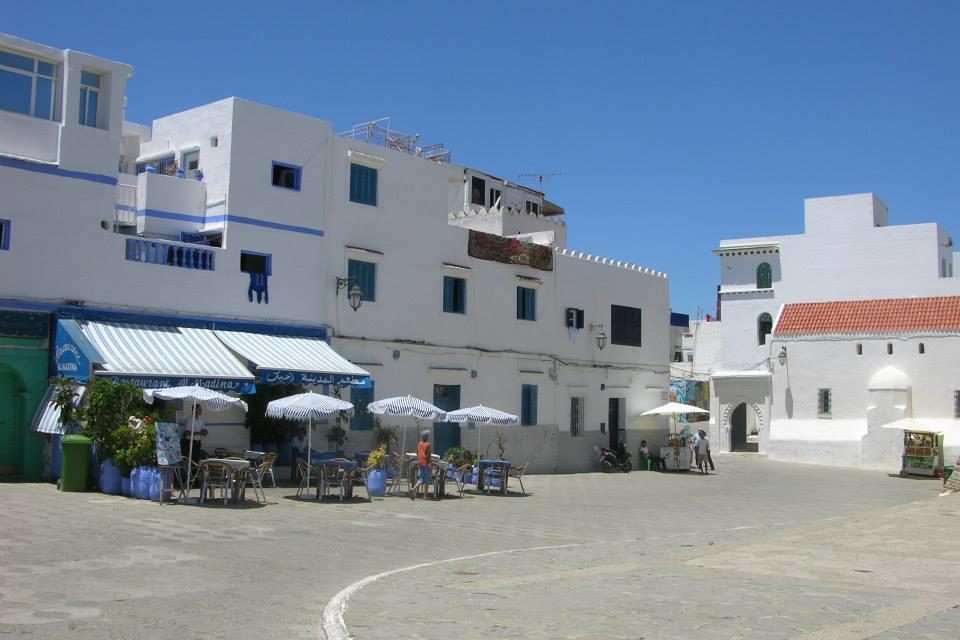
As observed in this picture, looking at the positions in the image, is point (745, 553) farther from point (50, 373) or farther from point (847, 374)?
point (847, 374)

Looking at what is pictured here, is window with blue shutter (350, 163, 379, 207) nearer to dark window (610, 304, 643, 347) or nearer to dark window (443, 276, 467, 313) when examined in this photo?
dark window (443, 276, 467, 313)

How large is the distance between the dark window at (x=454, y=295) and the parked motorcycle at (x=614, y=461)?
26.5 feet

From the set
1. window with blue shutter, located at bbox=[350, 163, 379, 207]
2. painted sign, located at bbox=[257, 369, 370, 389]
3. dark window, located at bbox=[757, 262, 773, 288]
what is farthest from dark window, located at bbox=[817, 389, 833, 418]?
painted sign, located at bbox=[257, 369, 370, 389]

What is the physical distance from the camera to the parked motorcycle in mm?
32719

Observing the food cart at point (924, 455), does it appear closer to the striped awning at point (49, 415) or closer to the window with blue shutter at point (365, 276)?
the window with blue shutter at point (365, 276)

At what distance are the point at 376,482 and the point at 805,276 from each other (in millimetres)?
35499

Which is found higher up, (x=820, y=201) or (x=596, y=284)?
(x=820, y=201)

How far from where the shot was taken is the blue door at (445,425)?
27.4 meters

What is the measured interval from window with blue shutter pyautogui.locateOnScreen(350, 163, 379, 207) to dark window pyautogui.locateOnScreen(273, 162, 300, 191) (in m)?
1.90

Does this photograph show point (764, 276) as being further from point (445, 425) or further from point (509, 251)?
point (445, 425)

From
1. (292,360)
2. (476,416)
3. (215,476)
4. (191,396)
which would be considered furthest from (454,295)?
(215,476)

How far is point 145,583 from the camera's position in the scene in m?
9.84

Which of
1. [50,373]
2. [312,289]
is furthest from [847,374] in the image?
[50,373]

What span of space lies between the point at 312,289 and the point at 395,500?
6.67m
